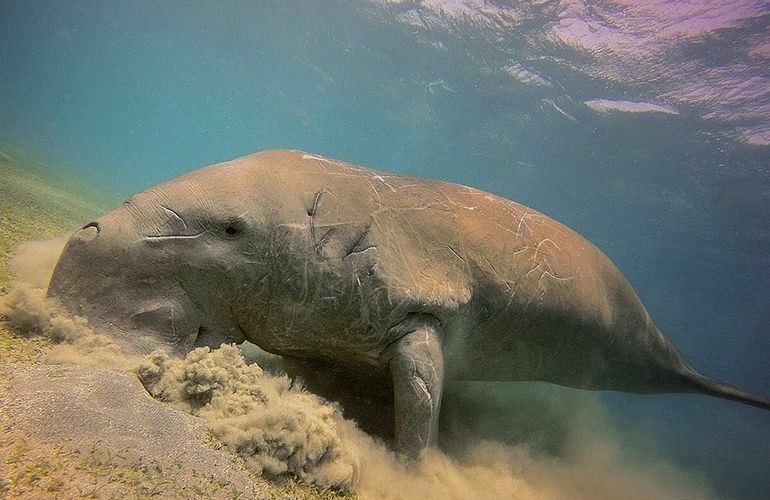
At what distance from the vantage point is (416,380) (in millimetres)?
2857

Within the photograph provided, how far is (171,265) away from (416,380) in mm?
1672

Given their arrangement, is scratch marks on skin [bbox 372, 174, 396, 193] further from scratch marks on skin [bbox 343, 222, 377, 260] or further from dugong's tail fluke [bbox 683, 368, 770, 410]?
dugong's tail fluke [bbox 683, 368, 770, 410]

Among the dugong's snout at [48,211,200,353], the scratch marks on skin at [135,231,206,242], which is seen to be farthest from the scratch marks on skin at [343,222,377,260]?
the dugong's snout at [48,211,200,353]

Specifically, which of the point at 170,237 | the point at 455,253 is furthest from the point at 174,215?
the point at 455,253

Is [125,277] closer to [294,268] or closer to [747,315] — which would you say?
[294,268]

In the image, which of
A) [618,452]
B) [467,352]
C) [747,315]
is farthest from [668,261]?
[467,352]

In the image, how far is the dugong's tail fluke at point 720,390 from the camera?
5008 mm

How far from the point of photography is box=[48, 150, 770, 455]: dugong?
7.92ft

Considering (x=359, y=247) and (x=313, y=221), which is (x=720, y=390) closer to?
(x=359, y=247)

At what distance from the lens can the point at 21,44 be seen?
299 feet

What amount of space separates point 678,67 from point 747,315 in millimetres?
35877

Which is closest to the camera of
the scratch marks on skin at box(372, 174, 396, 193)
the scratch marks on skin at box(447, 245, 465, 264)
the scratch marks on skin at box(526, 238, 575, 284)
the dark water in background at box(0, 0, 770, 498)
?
the scratch marks on skin at box(447, 245, 465, 264)

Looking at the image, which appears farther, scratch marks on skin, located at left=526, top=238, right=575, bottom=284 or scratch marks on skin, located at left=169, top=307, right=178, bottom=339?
scratch marks on skin, located at left=526, top=238, right=575, bottom=284

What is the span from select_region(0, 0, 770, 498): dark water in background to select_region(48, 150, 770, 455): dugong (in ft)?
46.3
